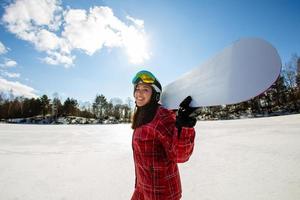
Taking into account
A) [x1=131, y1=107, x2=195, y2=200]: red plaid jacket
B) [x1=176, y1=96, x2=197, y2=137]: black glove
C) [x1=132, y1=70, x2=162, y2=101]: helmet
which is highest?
[x1=132, y1=70, x2=162, y2=101]: helmet

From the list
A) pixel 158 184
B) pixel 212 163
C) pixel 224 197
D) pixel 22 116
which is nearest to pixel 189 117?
pixel 158 184

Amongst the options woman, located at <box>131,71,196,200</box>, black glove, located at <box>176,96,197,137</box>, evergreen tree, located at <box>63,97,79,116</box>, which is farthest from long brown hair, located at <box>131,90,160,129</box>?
evergreen tree, located at <box>63,97,79,116</box>

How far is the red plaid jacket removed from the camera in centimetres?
119

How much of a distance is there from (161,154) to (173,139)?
116mm

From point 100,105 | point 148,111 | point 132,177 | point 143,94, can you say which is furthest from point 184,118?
point 100,105

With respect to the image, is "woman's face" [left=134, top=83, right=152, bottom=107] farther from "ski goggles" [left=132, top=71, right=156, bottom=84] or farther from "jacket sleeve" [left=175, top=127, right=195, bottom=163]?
"jacket sleeve" [left=175, top=127, right=195, bottom=163]

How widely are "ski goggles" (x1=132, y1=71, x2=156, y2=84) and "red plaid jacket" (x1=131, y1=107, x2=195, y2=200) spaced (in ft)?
0.81

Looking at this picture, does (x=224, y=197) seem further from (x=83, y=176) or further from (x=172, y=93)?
(x=83, y=176)

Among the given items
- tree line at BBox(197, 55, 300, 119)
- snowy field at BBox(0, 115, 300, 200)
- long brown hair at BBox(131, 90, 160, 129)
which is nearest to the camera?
long brown hair at BBox(131, 90, 160, 129)

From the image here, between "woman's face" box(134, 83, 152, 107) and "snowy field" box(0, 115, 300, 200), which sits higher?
"woman's face" box(134, 83, 152, 107)

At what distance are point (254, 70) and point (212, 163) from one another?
281cm

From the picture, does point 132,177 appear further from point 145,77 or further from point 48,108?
point 48,108

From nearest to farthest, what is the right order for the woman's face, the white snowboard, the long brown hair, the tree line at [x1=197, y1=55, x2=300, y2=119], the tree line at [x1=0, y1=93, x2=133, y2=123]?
the white snowboard < the long brown hair < the woman's face < the tree line at [x1=197, y1=55, x2=300, y2=119] < the tree line at [x1=0, y1=93, x2=133, y2=123]

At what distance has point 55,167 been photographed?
370 cm
